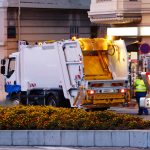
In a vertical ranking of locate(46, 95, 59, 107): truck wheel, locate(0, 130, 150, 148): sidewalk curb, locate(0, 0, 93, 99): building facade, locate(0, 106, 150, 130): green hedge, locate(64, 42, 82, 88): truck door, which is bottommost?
locate(46, 95, 59, 107): truck wheel

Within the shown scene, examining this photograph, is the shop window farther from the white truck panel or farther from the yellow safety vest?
the yellow safety vest

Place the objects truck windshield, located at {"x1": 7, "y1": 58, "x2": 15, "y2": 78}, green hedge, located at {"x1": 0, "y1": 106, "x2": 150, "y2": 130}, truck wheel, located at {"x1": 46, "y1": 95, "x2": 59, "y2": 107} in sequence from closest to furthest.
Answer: green hedge, located at {"x1": 0, "y1": 106, "x2": 150, "y2": 130} → truck wheel, located at {"x1": 46, "y1": 95, "x2": 59, "y2": 107} → truck windshield, located at {"x1": 7, "y1": 58, "x2": 15, "y2": 78}

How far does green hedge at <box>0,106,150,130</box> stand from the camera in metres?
18.4

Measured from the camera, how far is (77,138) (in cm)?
1791

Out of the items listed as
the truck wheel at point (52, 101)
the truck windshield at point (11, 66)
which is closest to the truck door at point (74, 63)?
the truck wheel at point (52, 101)

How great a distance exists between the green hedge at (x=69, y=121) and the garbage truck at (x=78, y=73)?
26.8 feet

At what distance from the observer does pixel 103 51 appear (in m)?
28.6

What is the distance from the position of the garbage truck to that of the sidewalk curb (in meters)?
9.26

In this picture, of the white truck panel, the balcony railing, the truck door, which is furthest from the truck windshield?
the balcony railing

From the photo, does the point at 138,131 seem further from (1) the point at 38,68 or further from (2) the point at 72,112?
(1) the point at 38,68

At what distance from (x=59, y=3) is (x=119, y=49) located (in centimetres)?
1716

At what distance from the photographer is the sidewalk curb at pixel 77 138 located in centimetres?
1755

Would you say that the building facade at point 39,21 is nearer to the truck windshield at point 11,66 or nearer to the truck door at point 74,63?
the truck windshield at point 11,66

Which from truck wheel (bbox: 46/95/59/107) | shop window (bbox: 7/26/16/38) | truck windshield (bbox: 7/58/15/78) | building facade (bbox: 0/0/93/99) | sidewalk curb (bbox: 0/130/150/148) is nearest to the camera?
sidewalk curb (bbox: 0/130/150/148)
